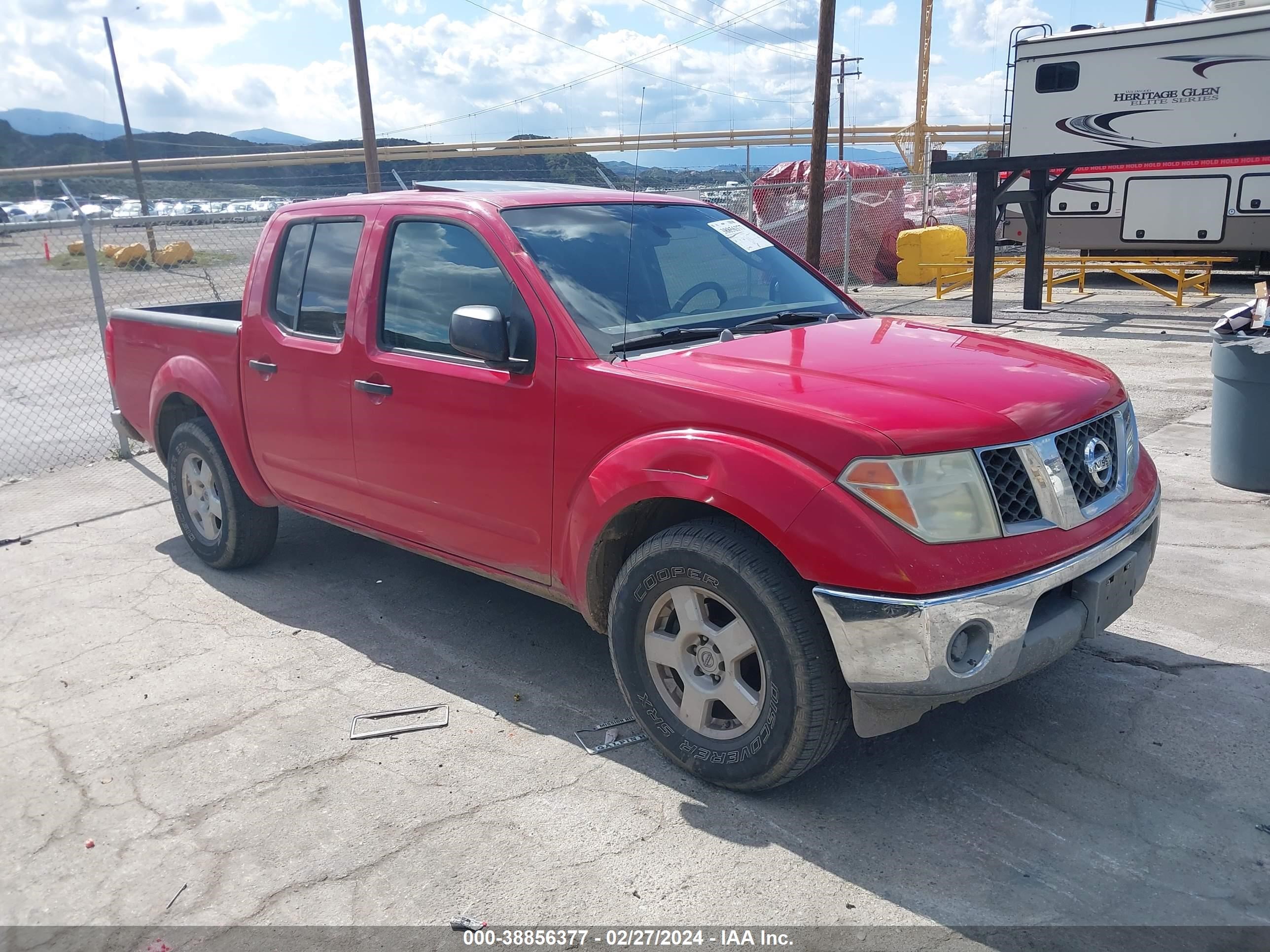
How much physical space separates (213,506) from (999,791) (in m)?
4.21

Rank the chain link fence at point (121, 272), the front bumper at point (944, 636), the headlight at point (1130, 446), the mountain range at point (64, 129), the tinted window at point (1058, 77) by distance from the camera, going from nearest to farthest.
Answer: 1. the front bumper at point (944, 636)
2. the headlight at point (1130, 446)
3. the chain link fence at point (121, 272)
4. the tinted window at point (1058, 77)
5. the mountain range at point (64, 129)

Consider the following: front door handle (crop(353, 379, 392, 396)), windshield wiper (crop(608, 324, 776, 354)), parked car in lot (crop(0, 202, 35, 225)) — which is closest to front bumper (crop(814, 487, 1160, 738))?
windshield wiper (crop(608, 324, 776, 354))

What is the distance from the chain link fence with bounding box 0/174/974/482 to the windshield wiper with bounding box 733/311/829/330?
0.75 meters

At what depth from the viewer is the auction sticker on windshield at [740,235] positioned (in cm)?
453

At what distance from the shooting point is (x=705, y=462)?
123 inches

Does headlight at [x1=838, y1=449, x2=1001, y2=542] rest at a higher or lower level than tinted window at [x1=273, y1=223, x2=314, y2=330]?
lower

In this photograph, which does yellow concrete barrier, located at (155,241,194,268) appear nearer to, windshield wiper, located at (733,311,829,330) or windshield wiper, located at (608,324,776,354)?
windshield wiper, located at (733,311,829,330)

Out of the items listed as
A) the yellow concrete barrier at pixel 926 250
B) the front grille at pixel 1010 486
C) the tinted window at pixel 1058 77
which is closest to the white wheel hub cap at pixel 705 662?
the front grille at pixel 1010 486

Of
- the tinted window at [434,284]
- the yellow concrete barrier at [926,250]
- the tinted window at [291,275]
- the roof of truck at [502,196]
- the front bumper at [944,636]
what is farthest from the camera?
the yellow concrete barrier at [926,250]

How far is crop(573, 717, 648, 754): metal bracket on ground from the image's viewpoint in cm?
369

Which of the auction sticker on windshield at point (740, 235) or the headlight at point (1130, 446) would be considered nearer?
the headlight at point (1130, 446)

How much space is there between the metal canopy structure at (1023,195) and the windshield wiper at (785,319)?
416 inches

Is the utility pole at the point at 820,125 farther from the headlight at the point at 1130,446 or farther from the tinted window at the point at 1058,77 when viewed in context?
the headlight at the point at 1130,446

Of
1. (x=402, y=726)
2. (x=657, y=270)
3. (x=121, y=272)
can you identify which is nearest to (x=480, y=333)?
(x=657, y=270)
